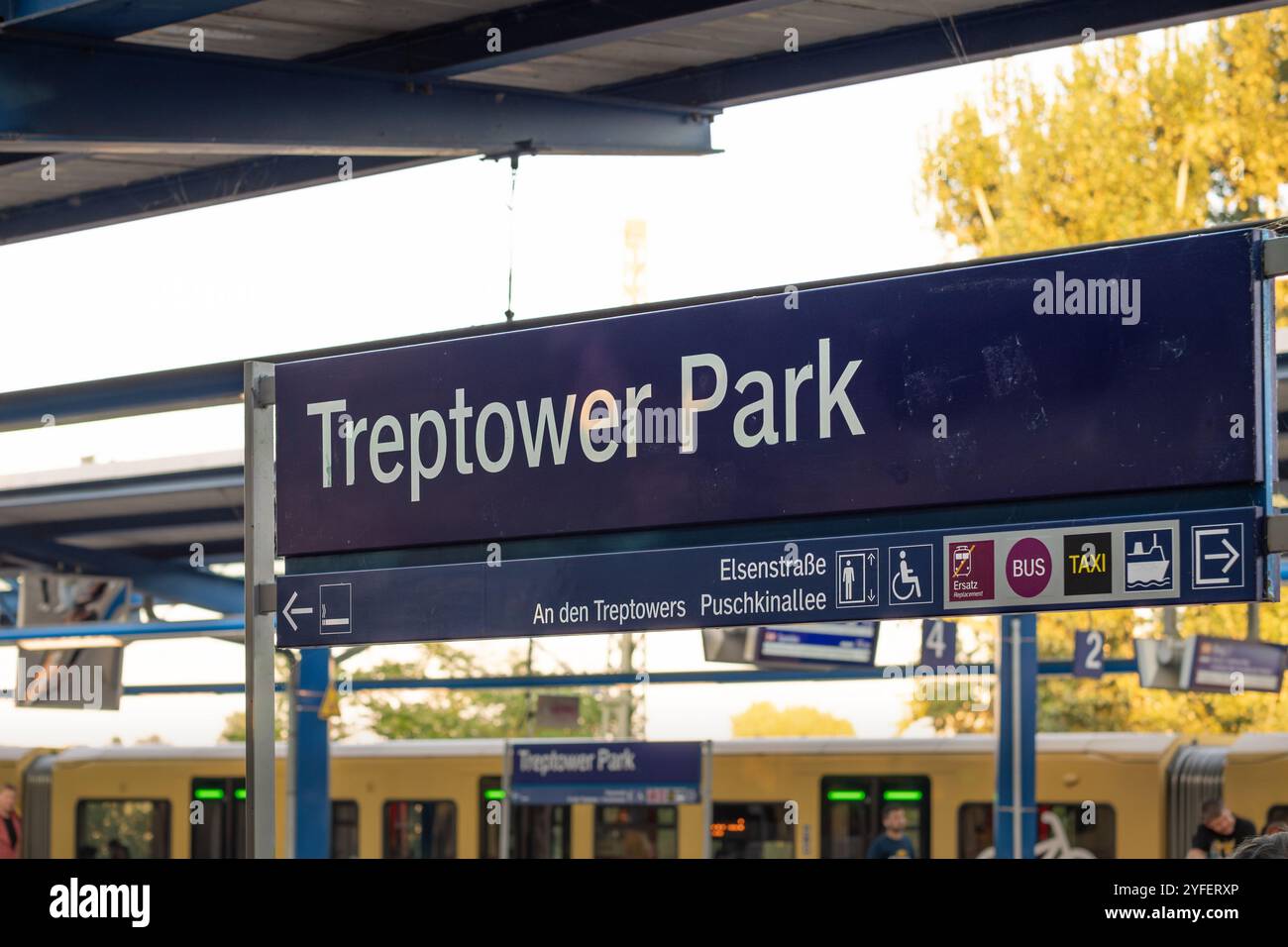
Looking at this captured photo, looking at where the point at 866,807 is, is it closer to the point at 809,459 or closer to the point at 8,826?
the point at 8,826

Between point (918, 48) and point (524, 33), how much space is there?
5.90ft

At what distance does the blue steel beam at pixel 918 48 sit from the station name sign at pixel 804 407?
2784mm

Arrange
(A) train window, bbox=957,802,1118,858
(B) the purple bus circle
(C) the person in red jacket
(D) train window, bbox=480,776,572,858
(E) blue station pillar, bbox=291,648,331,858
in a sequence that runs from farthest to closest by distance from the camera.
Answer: (C) the person in red jacket → (D) train window, bbox=480,776,572,858 → (E) blue station pillar, bbox=291,648,331,858 → (A) train window, bbox=957,802,1118,858 → (B) the purple bus circle

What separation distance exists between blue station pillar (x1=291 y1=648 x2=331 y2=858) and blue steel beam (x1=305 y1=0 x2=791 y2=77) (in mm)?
8407

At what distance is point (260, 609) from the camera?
6004 mm

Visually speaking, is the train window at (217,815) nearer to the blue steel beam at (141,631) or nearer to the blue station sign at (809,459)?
the blue steel beam at (141,631)

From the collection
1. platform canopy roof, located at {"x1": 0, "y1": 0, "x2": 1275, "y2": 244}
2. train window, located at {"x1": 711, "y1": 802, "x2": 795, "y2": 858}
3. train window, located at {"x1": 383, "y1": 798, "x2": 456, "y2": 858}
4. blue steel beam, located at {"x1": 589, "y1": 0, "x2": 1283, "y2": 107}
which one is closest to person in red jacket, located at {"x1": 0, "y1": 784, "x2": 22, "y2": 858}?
train window, located at {"x1": 383, "y1": 798, "x2": 456, "y2": 858}

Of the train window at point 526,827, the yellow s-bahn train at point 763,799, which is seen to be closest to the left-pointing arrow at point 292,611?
the yellow s-bahn train at point 763,799

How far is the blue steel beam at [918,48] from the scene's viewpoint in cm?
784

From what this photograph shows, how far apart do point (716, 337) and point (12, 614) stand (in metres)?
20.2

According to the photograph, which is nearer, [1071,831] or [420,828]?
[1071,831]

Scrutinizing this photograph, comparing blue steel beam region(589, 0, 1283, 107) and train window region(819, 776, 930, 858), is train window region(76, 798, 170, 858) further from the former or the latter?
blue steel beam region(589, 0, 1283, 107)

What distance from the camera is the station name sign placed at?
4.82 m

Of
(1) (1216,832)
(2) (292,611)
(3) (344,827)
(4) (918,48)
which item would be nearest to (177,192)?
(4) (918,48)
